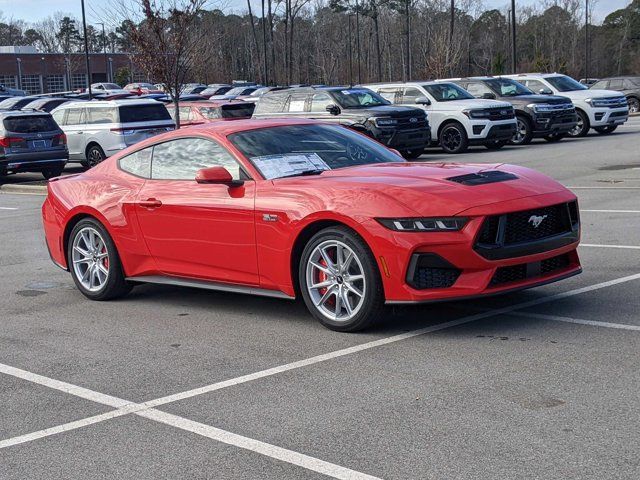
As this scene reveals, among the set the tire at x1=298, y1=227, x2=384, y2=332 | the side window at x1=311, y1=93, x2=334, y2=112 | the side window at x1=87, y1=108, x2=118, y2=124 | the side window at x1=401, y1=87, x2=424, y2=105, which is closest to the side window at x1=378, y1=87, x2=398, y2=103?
the side window at x1=401, y1=87, x2=424, y2=105

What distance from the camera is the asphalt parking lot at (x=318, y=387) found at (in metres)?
4.65

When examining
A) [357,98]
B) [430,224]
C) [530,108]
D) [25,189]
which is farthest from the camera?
[530,108]

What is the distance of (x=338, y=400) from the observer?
555 cm

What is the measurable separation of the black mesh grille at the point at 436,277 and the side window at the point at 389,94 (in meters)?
20.3

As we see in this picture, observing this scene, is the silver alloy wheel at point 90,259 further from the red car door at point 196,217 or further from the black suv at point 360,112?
the black suv at point 360,112

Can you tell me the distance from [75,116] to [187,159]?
59.6 feet

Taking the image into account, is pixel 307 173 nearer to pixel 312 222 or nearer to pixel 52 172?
pixel 312 222

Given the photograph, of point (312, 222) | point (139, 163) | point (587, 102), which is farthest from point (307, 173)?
point (587, 102)

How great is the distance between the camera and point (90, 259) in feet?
29.3

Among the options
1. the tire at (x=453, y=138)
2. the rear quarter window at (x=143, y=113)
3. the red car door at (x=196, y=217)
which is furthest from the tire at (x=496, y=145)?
the red car door at (x=196, y=217)

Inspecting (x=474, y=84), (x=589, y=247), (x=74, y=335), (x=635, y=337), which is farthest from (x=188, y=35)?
(x=635, y=337)

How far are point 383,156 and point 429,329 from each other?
6.00ft

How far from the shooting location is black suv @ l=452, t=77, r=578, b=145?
2673 cm

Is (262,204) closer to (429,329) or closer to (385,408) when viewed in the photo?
(429,329)
